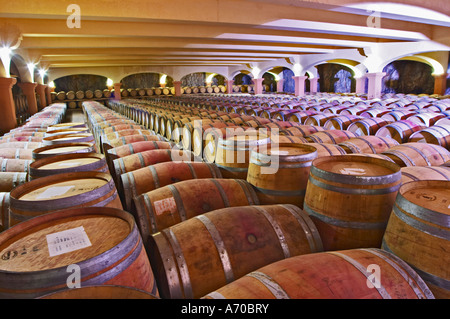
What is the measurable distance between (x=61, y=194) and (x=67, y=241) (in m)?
0.74

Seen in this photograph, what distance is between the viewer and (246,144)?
131 inches

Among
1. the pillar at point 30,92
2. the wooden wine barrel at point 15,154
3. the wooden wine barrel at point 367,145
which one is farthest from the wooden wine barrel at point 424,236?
the pillar at point 30,92

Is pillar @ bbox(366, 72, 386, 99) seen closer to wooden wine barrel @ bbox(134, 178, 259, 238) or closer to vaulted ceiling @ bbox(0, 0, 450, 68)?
vaulted ceiling @ bbox(0, 0, 450, 68)

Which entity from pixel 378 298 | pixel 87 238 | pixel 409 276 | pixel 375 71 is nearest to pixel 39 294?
pixel 87 238

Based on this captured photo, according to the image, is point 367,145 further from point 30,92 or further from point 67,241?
point 30,92

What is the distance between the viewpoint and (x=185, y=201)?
2.32m

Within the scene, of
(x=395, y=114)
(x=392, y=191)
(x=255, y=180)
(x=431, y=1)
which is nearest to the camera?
(x=392, y=191)

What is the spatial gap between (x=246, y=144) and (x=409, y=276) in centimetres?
222

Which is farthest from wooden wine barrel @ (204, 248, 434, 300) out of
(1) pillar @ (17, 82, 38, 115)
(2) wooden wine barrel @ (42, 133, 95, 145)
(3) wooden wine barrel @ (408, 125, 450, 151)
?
(1) pillar @ (17, 82, 38, 115)

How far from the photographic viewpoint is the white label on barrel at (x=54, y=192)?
1946 millimetres

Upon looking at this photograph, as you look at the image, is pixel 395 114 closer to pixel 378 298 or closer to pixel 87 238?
pixel 378 298

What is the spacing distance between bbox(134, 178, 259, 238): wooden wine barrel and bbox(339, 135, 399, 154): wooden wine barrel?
1.80 m

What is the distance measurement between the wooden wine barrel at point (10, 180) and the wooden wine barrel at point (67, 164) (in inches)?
21.8

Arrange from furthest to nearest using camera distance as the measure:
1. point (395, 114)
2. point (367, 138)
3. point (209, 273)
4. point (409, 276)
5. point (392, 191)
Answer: point (395, 114) → point (367, 138) → point (392, 191) → point (209, 273) → point (409, 276)
